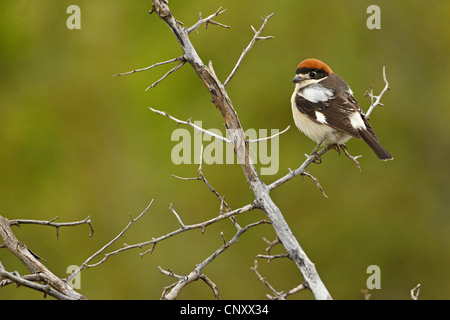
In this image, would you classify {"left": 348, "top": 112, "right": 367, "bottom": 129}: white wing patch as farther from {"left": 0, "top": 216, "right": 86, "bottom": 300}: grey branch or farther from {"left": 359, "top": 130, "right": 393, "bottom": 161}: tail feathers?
{"left": 0, "top": 216, "right": 86, "bottom": 300}: grey branch

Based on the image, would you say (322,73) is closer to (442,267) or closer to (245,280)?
(245,280)

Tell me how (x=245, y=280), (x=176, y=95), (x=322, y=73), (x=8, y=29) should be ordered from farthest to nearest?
1. (x=8, y=29)
2. (x=176, y=95)
3. (x=245, y=280)
4. (x=322, y=73)

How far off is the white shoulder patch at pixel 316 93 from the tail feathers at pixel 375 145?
0.59m

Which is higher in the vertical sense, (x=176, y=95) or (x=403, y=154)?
(x=176, y=95)

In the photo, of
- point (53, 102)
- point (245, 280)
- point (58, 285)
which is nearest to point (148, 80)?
point (53, 102)

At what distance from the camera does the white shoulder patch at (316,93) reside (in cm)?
565

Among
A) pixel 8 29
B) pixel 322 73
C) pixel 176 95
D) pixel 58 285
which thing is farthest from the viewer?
pixel 8 29

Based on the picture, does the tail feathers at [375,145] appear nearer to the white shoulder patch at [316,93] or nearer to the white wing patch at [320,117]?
the white wing patch at [320,117]

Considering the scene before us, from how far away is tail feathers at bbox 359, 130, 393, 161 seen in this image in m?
5.03

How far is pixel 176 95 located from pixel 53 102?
2.13m

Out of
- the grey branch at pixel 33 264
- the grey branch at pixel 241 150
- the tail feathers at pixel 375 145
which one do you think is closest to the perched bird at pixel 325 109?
the tail feathers at pixel 375 145

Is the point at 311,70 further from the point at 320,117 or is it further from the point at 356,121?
the point at 356,121

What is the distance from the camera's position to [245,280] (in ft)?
31.7

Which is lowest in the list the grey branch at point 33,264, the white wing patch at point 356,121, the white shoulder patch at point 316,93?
the grey branch at point 33,264
